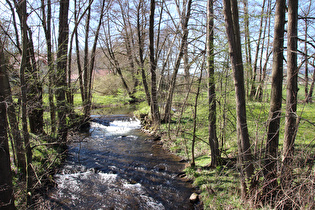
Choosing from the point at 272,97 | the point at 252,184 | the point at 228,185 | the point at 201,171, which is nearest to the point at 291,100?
the point at 272,97

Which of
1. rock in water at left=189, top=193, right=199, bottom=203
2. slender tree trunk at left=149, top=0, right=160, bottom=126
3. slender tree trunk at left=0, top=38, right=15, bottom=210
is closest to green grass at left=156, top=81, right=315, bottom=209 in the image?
rock in water at left=189, top=193, right=199, bottom=203

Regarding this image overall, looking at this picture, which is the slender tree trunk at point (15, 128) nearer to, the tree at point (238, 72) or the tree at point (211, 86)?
the tree at point (238, 72)

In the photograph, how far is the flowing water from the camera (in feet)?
15.0

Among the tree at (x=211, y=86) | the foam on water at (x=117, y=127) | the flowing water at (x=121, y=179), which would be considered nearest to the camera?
the tree at (x=211, y=86)

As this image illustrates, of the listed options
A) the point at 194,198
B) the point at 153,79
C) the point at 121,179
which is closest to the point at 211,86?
the point at 194,198

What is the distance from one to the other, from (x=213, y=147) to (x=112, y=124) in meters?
8.72

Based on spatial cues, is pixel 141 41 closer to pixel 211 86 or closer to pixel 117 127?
pixel 117 127

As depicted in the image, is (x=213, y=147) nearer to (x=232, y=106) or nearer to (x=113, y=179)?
(x=232, y=106)

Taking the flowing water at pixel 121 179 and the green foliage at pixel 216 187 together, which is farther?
the flowing water at pixel 121 179

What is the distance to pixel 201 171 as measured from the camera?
17.7ft

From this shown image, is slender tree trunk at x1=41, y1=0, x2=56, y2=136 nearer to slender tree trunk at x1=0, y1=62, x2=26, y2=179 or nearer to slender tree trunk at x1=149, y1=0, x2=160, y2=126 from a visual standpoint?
slender tree trunk at x1=0, y1=62, x2=26, y2=179

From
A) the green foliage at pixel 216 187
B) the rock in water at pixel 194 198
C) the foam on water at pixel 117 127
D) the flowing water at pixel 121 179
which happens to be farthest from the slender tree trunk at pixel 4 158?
the foam on water at pixel 117 127

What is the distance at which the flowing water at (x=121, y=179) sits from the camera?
15.0 ft

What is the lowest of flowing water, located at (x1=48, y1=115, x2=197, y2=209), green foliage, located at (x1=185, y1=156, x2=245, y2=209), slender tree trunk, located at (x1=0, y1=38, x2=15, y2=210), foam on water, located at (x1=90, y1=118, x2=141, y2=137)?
flowing water, located at (x1=48, y1=115, x2=197, y2=209)
